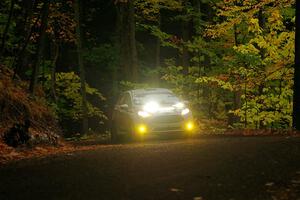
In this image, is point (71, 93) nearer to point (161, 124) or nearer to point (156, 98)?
point (156, 98)

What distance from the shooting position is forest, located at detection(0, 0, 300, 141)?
61.9 ft

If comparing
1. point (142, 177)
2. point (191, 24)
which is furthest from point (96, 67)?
point (142, 177)

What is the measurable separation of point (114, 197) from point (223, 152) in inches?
156

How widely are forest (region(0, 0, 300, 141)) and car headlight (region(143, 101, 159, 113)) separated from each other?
3.26 meters

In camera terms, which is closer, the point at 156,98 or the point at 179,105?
the point at 179,105

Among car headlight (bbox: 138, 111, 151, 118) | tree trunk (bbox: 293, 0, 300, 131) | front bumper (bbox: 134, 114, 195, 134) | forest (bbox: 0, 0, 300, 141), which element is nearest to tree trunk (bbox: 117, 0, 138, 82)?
forest (bbox: 0, 0, 300, 141)

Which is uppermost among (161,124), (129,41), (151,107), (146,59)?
(146,59)

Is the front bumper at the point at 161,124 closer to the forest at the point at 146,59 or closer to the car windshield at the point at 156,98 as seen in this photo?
the car windshield at the point at 156,98

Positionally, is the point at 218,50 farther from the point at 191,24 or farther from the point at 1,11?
the point at 1,11

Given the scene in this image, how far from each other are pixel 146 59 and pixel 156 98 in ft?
89.2

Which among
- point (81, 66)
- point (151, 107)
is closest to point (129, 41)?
point (81, 66)

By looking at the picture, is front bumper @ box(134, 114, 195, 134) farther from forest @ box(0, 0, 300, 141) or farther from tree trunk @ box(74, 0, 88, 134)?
tree trunk @ box(74, 0, 88, 134)

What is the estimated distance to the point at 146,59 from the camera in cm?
4441

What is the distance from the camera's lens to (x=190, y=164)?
984cm
